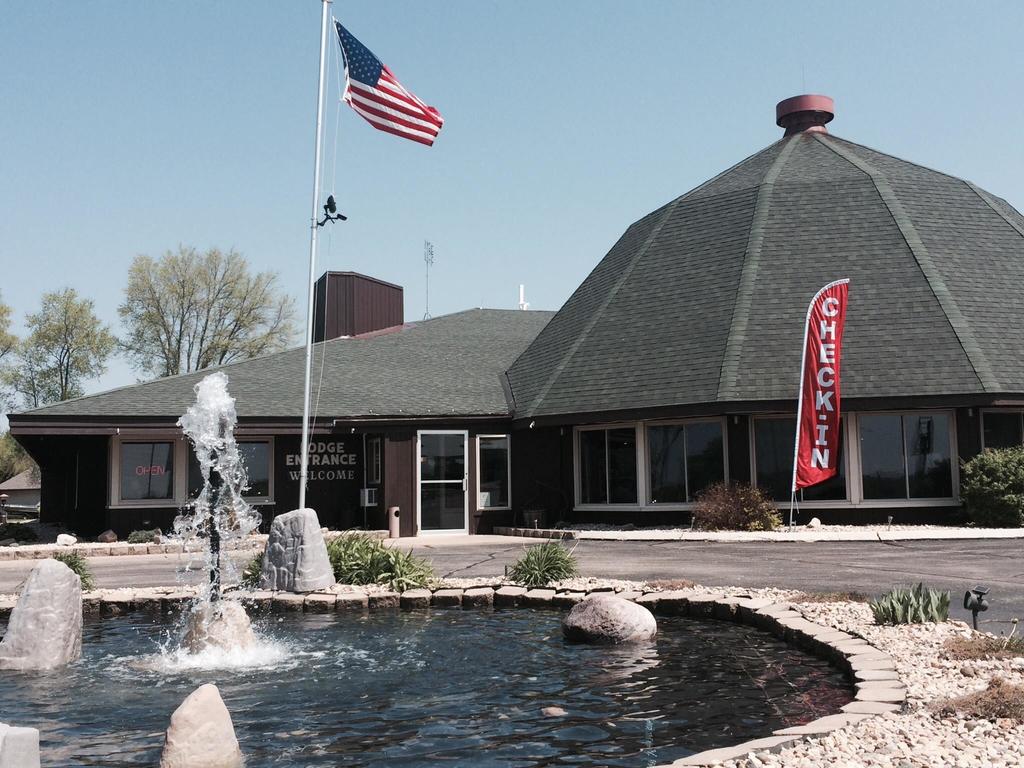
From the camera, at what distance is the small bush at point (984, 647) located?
6.96 m

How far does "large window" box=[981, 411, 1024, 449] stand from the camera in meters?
20.7

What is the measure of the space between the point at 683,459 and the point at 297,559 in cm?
1199

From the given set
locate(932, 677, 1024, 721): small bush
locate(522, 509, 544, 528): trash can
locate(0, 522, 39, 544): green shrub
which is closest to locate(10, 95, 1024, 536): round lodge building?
locate(522, 509, 544, 528): trash can

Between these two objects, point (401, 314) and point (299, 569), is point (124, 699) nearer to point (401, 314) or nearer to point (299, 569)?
point (299, 569)

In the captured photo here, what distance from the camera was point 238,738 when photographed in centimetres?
619

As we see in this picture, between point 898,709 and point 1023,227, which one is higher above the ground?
point 1023,227

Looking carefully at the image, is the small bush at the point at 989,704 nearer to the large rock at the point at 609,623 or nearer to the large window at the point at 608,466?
the large rock at the point at 609,623

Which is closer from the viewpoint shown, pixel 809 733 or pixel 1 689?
pixel 809 733

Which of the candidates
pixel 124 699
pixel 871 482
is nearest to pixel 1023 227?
pixel 871 482

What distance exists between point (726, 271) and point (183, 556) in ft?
47.2

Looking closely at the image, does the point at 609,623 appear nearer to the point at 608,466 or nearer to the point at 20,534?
the point at 608,466

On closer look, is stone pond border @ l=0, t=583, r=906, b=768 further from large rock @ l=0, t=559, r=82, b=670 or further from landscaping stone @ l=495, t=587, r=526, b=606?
large rock @ l=0, t=559, r=82, b=670

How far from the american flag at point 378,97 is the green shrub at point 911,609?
12.0 meters

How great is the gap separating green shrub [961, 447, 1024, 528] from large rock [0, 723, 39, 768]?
18924 millimetres
